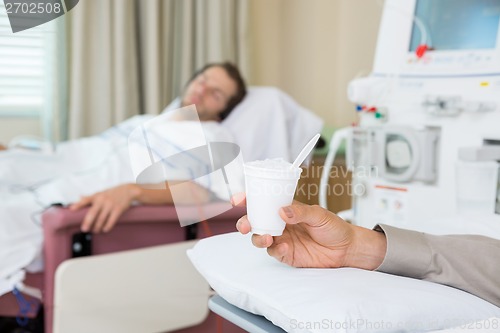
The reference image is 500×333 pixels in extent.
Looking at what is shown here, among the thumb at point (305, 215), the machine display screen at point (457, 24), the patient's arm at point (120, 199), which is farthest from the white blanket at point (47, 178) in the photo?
the thumb at point (305, 215)

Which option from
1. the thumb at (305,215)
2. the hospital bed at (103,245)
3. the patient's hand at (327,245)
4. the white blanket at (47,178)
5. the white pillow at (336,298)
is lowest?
the hospital bed at (103,245)

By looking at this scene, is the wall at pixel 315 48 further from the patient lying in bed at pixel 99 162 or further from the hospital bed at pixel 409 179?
the hospital bed at pixel 409 179

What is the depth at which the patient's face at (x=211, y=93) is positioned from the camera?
84.7 inches

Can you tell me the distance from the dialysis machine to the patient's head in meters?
0.57

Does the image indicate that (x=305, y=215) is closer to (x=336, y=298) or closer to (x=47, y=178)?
(x=336, y=298)

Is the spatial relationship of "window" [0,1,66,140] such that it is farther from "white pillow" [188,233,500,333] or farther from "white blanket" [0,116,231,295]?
"white pillow" [188,233,500,333]

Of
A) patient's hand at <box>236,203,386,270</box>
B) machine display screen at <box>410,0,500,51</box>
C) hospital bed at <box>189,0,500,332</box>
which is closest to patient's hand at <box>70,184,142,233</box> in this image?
hospital bed at <box>189,0,500,332</box>

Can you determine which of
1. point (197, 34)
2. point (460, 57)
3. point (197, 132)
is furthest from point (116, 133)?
point (460, 57)

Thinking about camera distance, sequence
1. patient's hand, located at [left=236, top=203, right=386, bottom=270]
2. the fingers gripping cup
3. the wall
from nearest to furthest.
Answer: the fingers gripping cup, patient's hand, located at [left=236, top=203, right=386, bottom=270], the wall

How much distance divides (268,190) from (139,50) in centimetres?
214

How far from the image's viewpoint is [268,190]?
2.38ft

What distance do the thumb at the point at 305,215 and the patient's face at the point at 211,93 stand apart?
4.37 ft

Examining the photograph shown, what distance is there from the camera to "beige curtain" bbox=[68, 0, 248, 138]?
251 centimetres

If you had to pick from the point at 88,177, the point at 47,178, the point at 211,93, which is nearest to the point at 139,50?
the point at 211,93
